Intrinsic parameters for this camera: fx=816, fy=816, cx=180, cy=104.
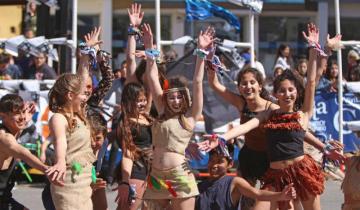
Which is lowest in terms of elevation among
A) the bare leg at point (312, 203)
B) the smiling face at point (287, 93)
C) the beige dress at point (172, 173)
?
the bare leg at point (312, 203)

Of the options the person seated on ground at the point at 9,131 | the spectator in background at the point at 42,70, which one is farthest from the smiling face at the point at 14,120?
the spectator in background at the point at 42,70

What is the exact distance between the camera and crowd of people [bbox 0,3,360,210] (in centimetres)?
622

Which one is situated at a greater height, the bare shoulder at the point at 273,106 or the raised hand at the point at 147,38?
the raised hand at the point at 147,38

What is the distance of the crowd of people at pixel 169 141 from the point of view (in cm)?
622

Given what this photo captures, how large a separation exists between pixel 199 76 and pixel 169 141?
57 cm

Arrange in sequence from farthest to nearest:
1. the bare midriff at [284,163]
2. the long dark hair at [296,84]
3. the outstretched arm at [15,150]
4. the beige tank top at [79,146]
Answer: the long dark hair at [296,84]
the bare midriff at [284,163]
the beige tank top at [79,146]
the outstretched arm at [15,150]

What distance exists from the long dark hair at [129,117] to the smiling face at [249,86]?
34.6 inches

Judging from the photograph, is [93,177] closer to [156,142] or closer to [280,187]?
[156,142]

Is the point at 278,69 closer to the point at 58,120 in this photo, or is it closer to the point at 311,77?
the point at 311,77

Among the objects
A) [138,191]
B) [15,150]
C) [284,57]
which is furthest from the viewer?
[284,57]

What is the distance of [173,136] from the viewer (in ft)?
21.2

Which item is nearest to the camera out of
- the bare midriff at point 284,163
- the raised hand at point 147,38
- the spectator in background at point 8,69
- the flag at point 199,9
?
the raised hand at point 147,38

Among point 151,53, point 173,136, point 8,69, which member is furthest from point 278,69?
point 173,136

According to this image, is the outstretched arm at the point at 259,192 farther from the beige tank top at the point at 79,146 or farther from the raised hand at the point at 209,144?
the beige tank top at the point at 79,146
